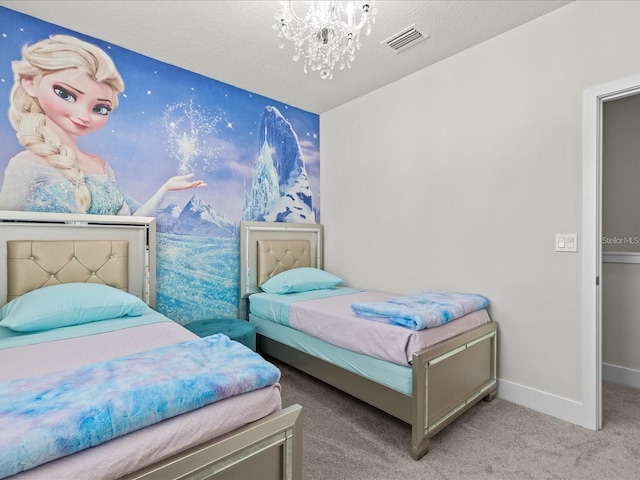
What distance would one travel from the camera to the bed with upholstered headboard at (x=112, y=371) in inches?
37.2

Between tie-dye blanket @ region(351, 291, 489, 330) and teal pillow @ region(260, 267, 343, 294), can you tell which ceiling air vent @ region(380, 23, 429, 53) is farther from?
teal pillow @ region(260, 267, 343, 294)

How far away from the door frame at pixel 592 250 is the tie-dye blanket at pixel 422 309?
64 centimetres

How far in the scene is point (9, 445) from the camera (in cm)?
83

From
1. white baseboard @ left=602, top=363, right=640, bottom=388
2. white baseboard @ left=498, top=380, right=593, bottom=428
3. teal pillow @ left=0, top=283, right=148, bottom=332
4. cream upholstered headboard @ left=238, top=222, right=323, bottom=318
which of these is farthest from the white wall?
teal pillow @ left=0, top=283, right=148, bottom=332

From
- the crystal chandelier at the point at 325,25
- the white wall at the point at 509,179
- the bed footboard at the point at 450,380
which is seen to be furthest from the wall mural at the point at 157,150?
the bed footboard at the point at 450,380

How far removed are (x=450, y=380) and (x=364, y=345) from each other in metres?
0.57

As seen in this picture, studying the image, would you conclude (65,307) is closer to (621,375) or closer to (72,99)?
(72,99)

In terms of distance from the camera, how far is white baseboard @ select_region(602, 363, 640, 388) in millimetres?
2730

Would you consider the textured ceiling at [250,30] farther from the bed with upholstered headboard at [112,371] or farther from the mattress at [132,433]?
the mattress at [132,433]

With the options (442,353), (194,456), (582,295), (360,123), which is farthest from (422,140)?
(194,456)

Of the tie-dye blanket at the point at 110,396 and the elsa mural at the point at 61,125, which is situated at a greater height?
the elsa mural at the point at 61,125

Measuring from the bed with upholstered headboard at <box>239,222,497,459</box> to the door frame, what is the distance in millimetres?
561

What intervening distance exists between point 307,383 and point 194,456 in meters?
1.85

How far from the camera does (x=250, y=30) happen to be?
2.46 metres
